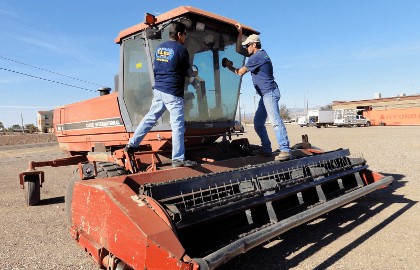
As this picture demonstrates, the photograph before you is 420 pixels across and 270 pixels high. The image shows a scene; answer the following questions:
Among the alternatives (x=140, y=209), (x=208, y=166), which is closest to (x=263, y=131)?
(x=208, y=166)

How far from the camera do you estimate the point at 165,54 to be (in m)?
3.33

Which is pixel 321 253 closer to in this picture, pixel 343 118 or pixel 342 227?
pixel 342 227

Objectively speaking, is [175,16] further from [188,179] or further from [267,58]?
[188,179]

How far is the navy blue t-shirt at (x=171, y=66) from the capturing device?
331 centimetres

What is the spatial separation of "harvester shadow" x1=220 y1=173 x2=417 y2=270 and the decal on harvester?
9.50 feet

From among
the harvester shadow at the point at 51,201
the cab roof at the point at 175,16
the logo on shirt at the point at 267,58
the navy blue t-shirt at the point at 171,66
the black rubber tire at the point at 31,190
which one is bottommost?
the harvester shadow at the point at 51,201

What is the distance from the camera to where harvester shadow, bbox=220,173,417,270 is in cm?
297

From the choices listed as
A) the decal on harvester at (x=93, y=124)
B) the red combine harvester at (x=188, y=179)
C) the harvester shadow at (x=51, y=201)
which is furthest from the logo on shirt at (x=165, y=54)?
the harvester shadow at (x=51, y=201)

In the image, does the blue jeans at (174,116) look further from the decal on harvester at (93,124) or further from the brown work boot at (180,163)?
the decal on harvester at (93,124)

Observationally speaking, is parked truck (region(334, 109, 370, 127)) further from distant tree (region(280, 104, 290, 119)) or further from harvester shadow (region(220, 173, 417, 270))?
distant tree (region(280, 104, 290, 119))

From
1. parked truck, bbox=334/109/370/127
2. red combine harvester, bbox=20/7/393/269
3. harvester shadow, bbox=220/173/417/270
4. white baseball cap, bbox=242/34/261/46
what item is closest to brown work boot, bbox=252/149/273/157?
red combine harvester, bbox=20/7/393/269

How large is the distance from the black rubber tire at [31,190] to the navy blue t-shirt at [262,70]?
480cm

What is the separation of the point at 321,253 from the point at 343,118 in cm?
4135

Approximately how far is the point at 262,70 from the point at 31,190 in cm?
502
